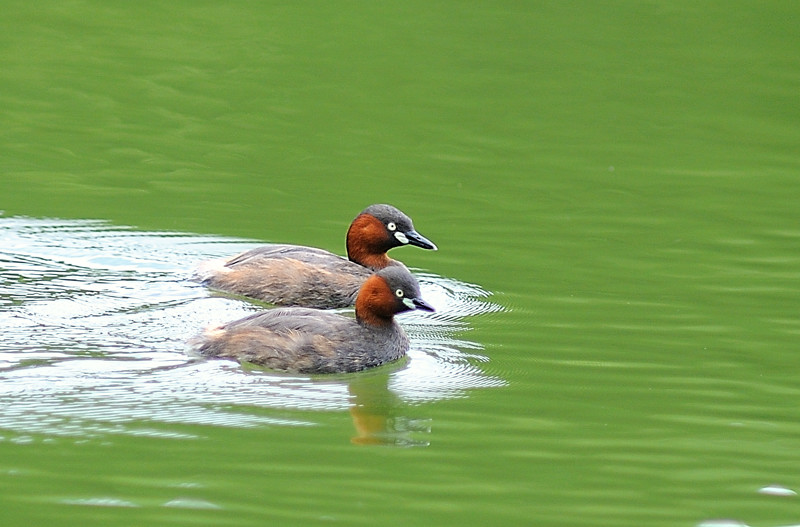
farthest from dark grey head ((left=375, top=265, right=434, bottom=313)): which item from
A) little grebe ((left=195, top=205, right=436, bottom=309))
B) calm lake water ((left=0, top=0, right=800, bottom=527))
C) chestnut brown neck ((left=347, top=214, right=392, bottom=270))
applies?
chestnut brown neck ((left=347, top=214, right=392, bottom=270))

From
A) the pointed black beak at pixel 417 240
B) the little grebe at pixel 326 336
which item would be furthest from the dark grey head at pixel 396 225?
the little grebe at pixel 326 336

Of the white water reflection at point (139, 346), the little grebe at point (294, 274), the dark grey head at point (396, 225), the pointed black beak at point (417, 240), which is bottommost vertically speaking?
the white water reflection at point (139, 346)

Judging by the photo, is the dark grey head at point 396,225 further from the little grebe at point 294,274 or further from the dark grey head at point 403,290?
the dark grey head at point 403,290

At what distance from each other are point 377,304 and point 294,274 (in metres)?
1.70

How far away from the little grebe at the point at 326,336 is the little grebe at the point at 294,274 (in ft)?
5.00

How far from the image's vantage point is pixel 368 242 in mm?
11492

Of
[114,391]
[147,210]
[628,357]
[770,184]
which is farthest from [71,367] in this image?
[770,184]

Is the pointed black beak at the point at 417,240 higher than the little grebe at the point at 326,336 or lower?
higher

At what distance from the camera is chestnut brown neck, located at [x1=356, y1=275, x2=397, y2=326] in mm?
9234

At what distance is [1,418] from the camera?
733cm

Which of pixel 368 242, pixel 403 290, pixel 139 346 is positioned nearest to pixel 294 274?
pixel 368 242

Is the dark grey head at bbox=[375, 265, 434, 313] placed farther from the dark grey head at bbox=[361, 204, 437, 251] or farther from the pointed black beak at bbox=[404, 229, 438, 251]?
the dark grey head at bbox=[361, 204, 437, 251]

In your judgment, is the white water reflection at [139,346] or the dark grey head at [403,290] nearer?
the white water reflection at [139,346]

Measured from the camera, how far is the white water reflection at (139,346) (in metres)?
7.60
